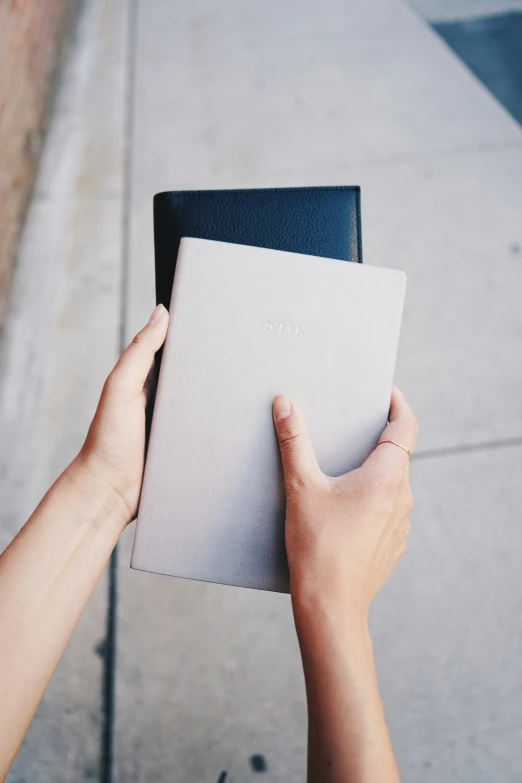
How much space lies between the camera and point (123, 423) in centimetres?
79

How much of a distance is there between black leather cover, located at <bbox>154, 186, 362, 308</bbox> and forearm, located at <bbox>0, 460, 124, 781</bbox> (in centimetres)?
34

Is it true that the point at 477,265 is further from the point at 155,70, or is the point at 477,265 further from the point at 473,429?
the point at 155,70

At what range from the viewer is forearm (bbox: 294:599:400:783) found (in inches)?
22.4

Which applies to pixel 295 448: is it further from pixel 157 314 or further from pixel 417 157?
pixel 417 157

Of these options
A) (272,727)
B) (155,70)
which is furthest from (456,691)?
(155,70)

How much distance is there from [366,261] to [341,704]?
1.26m

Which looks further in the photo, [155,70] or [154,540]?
[155,70]

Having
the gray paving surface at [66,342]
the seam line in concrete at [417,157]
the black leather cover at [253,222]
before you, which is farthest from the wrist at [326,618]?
the seam line in concrete at [417,157]

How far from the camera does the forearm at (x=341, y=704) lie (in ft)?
1.86

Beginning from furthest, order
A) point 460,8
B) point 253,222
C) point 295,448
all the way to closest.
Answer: point 460,8
point 253,222
point 295,448

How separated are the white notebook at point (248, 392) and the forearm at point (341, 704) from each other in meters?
0.13

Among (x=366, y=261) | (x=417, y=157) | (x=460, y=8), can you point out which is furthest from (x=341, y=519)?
(x=460, y=8)

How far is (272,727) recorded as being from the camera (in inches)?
41.7

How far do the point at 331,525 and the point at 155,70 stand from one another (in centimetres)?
212
